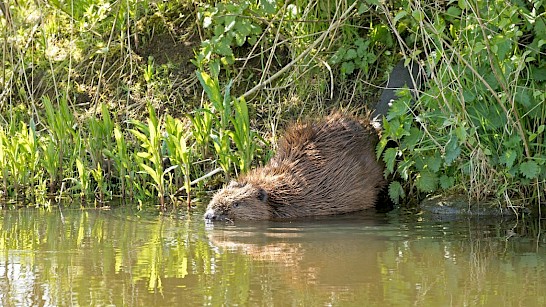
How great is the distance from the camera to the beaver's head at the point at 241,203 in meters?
5.36

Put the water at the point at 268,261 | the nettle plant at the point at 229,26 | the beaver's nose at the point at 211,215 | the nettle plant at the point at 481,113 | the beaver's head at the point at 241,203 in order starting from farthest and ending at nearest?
the nettle plant at the point at 229,26 → the beaver's head at the point at 241,203 → the beaver's nose at the point at 211,215 → the nettle plant at the point at 481,113 → the water at the point at 268,261

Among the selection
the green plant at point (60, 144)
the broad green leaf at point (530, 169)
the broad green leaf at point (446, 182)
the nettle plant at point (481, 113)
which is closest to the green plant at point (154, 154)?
the green plant at point (60, 144)

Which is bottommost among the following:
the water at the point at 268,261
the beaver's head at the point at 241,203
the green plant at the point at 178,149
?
the water at the point at 268,261

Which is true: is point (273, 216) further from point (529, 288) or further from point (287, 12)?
point (529, 288)

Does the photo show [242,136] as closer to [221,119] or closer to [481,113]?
[221,119]

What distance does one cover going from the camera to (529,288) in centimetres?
343

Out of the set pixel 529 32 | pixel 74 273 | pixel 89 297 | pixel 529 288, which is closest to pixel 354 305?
pixel 529 288

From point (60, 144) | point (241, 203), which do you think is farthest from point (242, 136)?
point (60, 144)

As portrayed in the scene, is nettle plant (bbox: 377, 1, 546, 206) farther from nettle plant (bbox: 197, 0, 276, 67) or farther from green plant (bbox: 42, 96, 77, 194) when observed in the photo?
green plant (bbox: 42, 96, 77, 194)

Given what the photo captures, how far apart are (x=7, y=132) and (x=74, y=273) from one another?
9.98ft

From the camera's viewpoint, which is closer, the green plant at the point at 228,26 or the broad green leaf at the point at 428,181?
the broad green leaf at the point at 428,181

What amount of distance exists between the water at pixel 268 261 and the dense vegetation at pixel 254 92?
43cm

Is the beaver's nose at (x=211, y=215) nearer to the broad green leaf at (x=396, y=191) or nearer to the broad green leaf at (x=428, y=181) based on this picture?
the broad green leaf at (x=396, y=191)

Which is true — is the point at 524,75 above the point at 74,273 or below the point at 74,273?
above
